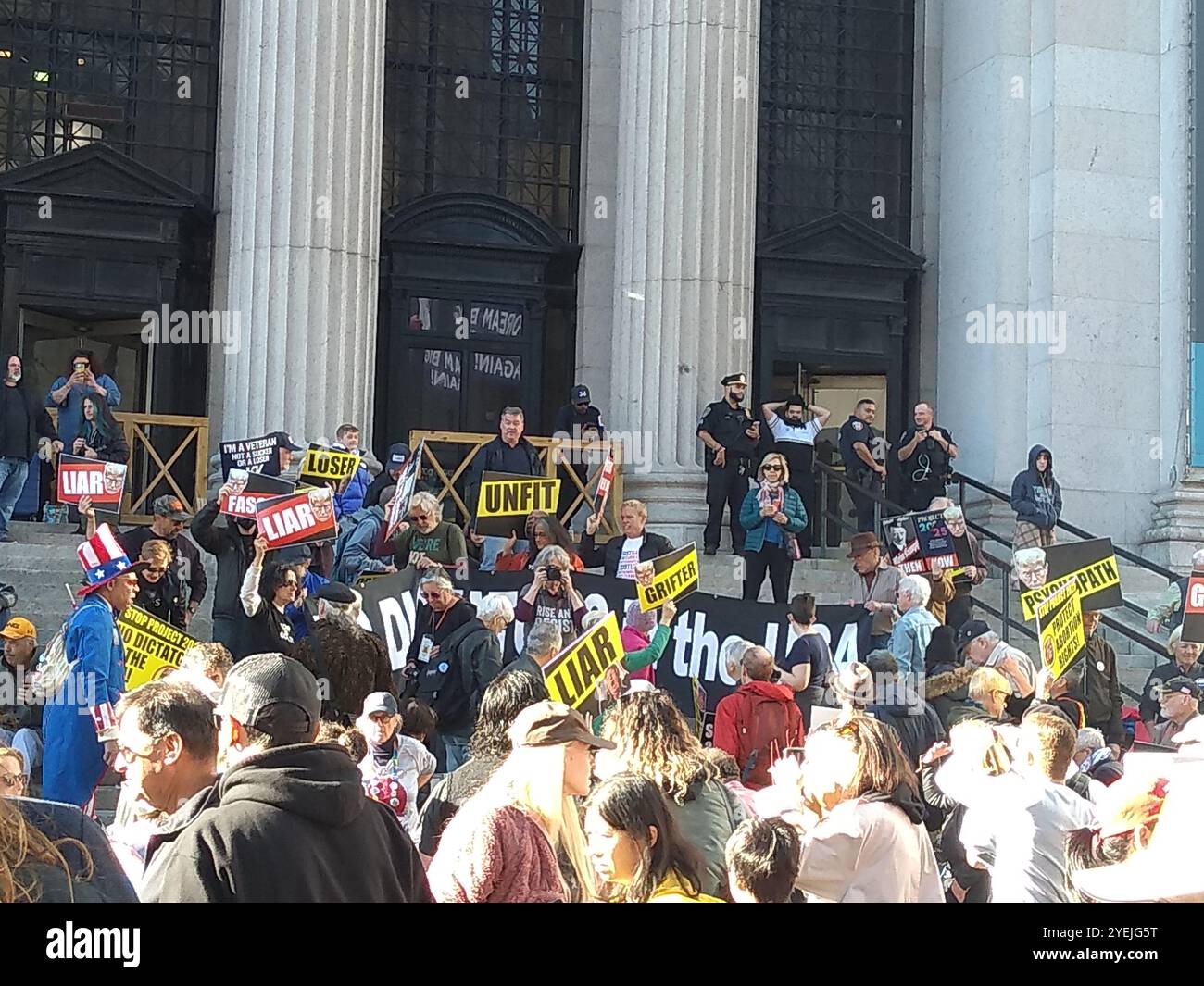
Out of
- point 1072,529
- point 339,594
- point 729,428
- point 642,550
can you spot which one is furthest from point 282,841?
point 1072,529

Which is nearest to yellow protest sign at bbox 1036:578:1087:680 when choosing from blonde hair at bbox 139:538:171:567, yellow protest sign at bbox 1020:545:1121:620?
yellow protest sign at bbox 1020:545:1121:620

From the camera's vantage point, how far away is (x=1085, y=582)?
49.0 feet

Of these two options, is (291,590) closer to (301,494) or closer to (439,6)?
(301,494)

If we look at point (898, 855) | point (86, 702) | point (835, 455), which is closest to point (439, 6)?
point (835, 455)

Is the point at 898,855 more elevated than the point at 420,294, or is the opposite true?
the point at 420,294

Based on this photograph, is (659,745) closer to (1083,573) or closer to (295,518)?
(295,518)

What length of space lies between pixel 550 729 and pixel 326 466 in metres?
10.2

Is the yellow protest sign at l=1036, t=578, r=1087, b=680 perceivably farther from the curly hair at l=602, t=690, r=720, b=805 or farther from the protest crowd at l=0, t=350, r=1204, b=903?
the curly hair at l=602, t=690, r=720, b=805

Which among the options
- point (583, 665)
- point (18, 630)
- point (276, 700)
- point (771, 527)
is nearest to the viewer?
point (276, 700)

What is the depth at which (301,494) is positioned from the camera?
13.7m

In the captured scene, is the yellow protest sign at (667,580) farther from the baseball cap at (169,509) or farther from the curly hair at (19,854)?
the curly hair at (19,854)

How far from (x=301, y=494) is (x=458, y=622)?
5.63ft

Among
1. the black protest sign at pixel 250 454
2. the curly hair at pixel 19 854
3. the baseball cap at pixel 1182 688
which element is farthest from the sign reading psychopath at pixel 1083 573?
the curly hair at pixel 19 854
